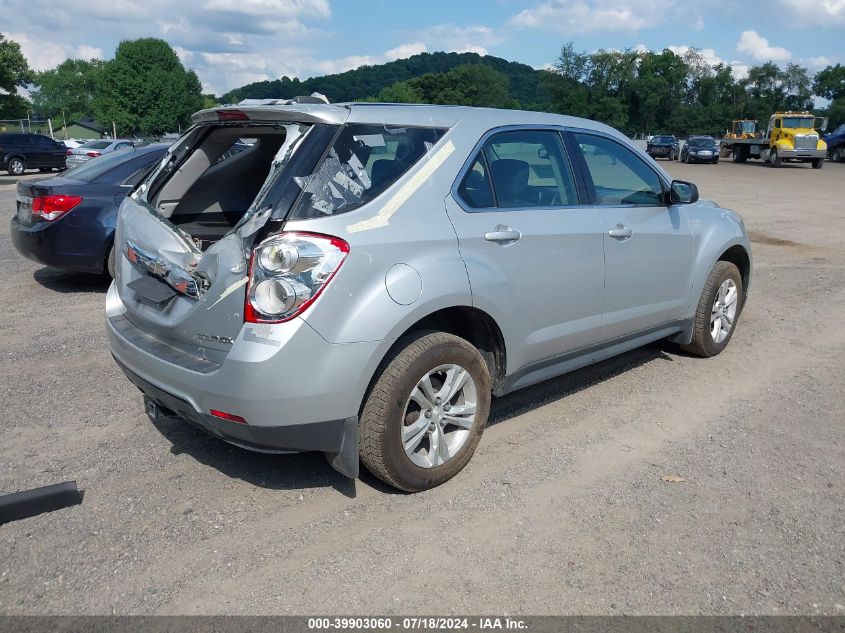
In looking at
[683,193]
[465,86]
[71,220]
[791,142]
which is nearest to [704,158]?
[791,142]

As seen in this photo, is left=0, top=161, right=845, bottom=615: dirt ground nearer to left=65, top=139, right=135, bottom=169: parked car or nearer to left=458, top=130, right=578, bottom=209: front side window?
left=458, top=130, right=578, bottom=209: front side window

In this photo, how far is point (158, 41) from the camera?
93562 millimetres

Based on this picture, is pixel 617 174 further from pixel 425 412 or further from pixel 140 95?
pixel 140 95

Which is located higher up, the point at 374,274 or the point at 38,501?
the point at 374,274

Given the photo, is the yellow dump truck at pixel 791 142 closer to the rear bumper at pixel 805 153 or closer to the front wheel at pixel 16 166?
Result: the rear bumper at pixel 805 153

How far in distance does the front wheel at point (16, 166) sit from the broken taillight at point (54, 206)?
2523 cm

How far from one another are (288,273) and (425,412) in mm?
1001

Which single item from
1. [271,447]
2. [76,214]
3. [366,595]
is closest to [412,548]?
[366,595]

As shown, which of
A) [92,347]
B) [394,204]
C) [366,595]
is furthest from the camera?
[92,347]

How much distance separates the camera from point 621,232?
453 centimetres

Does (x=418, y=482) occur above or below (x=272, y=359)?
below

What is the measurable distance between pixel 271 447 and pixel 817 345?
17.0ft

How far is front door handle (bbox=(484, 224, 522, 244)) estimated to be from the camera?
3.71 metres

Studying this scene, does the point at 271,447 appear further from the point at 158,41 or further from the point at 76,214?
the point at 158,41
